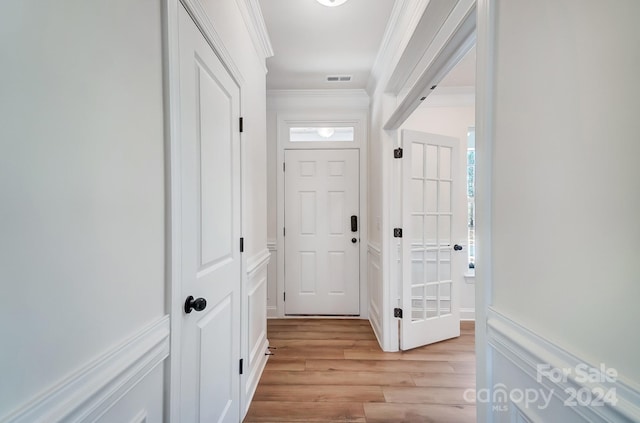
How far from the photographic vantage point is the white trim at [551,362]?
1.78 ft

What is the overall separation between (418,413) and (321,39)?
2825 mm

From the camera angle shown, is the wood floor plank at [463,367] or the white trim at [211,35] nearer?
the white trim at [211,35]

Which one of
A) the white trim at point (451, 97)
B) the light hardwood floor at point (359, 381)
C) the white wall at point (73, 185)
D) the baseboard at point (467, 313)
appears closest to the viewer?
the white wall at point (73, 185)

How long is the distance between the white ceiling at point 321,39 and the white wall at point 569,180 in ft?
4.57

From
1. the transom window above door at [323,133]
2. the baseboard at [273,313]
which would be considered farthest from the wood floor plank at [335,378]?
the transom window above door at [323,133]

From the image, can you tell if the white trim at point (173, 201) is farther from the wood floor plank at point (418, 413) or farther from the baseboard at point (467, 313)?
the baseboard at point (467, 313)

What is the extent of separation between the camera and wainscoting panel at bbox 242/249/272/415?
72.7 inches

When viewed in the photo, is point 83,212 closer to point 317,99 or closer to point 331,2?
point 331,2

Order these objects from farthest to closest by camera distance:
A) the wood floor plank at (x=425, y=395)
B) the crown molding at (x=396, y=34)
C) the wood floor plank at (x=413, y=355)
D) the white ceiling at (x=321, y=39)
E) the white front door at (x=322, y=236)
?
1. the white front door at (x=322, y=236)
2. the wood floor plank at (x=413, y=355)
3. the white ceiling at (x=321, y=39)
4. the wood floor plank at (x=425, y=395)
5. the crown molding at (x=396, y=34)

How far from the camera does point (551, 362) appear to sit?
70cm

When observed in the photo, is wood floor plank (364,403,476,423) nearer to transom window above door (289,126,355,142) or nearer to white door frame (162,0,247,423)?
white door frame (162,0,247,423)

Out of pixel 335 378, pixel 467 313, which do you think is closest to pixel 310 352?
pixel 335 378

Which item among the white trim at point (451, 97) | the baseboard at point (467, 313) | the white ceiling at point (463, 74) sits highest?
the white ceiling at point (463, 74)

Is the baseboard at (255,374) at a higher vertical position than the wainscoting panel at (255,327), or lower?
lower
